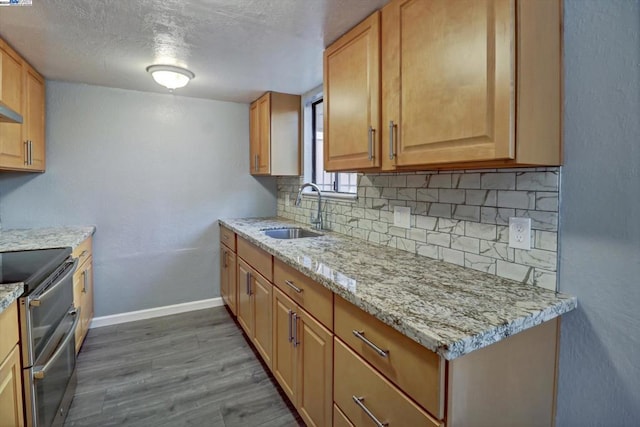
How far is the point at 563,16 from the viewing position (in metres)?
1.10

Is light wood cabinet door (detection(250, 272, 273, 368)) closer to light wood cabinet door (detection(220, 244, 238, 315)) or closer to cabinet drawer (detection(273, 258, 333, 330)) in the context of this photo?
cabinet drawer (detection(273, 258, 333, 330))

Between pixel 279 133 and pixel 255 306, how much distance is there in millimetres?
1563

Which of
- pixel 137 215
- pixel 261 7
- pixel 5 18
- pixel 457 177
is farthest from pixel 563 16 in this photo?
pixel 137 215

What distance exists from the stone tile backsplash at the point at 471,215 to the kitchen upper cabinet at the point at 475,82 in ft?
0.55

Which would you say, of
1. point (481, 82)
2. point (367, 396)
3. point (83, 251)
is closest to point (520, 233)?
point (481, 82)

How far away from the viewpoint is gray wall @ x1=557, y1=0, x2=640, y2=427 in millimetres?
980

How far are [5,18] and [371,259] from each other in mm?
2158

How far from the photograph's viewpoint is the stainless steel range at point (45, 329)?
1312mm

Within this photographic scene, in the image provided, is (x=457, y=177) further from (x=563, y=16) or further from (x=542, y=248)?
(x=563, y=16)

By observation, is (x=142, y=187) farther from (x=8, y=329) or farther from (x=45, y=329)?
(x=8, y=329)

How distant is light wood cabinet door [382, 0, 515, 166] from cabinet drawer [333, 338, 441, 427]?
30.2 inches

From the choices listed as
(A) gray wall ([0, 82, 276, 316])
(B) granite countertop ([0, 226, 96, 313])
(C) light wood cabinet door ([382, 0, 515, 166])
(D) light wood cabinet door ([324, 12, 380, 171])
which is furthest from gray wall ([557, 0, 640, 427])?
(A) gray wall ([0, 82, 276, 316])

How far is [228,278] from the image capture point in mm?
3088

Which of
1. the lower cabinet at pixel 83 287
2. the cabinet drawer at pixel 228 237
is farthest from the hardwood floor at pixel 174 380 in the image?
the cabinet drawer at pixel 228 237
